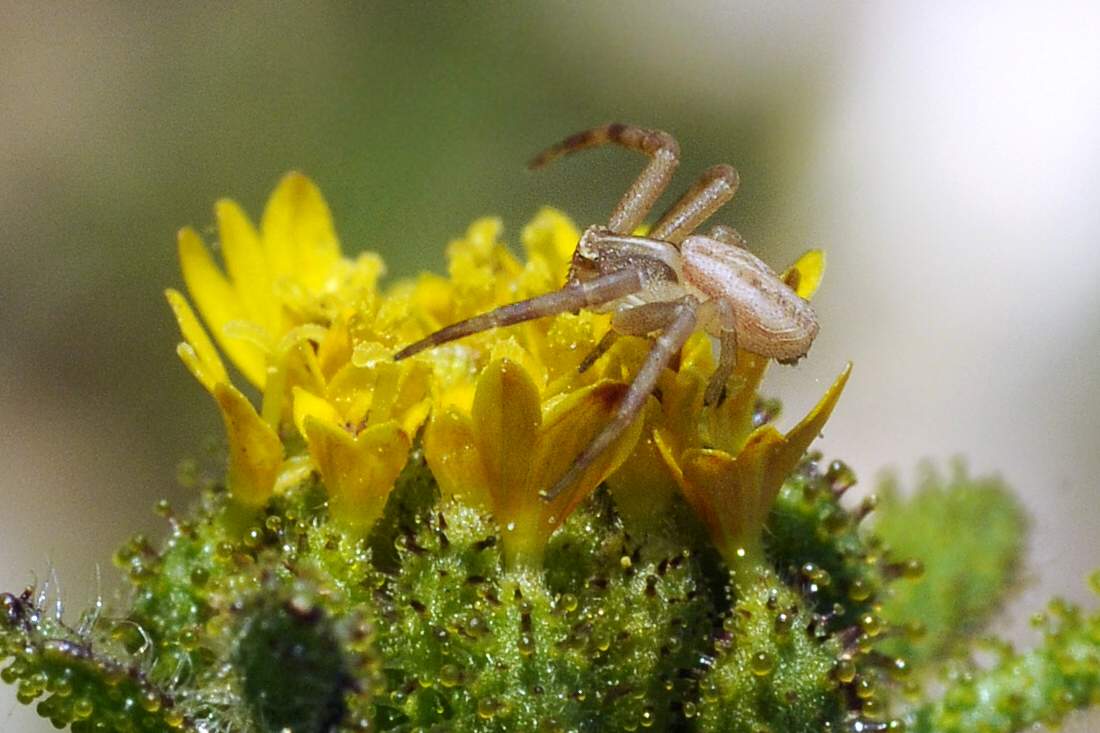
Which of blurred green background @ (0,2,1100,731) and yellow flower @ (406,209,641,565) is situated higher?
blurred green background @ (0,2,1100,731)

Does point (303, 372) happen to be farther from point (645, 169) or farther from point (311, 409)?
point (645, 169)

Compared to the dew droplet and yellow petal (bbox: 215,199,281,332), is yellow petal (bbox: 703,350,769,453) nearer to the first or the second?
the dew droplet

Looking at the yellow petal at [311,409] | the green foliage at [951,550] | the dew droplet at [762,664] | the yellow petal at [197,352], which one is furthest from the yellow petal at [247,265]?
the green foliage at [951,550]

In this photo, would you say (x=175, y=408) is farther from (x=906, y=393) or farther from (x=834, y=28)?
(x=834, y=28)

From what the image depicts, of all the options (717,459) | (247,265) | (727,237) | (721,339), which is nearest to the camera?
(717,459)

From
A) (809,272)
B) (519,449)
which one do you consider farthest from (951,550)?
(519,449)

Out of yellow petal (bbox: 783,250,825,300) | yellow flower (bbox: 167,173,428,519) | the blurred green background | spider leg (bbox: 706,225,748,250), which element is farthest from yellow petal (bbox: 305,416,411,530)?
the blurred green background

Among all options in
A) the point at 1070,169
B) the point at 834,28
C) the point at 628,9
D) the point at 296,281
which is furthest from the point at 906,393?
the point at 296,281

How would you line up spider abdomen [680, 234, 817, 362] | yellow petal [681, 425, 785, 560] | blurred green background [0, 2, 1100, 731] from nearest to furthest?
yellow petal [681, 425, 785, 560]
spider abdomen [680, 234, 817, 362]
blurred green background [0, 2, 1100, 731]
